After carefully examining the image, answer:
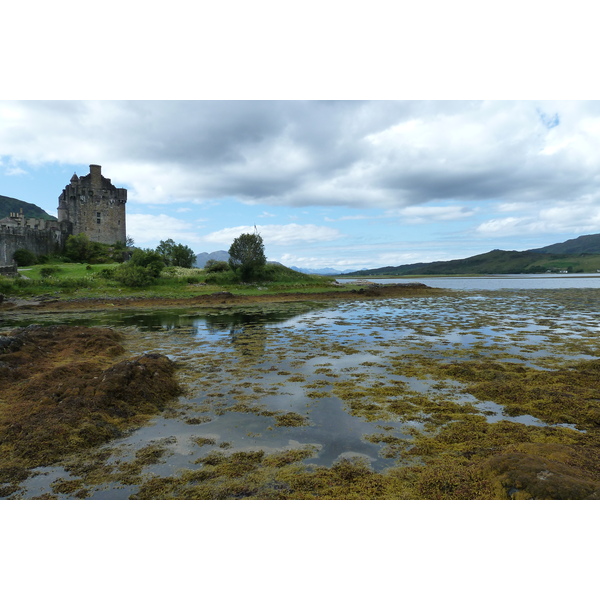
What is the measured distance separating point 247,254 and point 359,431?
186 feet

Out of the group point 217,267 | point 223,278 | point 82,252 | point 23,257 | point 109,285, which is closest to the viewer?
point 109,285

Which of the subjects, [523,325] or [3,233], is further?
[3,233]

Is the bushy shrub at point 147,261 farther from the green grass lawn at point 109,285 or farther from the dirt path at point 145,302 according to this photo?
the dirt path at point 145,302

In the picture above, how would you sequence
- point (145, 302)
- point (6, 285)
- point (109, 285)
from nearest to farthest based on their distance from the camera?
1. point (6, 285)
2. point (145, 302)
3. point (109, 285)

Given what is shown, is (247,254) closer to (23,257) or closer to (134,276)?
(134,276)

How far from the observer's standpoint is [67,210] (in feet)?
265

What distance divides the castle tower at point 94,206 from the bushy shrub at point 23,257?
22602 millimetres

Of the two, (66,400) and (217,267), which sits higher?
(217,267)

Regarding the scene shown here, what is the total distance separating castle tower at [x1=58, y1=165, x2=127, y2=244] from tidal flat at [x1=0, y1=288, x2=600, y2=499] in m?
78.4

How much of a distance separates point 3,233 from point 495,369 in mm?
70058

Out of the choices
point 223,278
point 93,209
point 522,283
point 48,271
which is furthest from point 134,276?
point 522,283

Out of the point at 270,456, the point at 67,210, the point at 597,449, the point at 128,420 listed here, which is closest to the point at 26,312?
the point at 128,420

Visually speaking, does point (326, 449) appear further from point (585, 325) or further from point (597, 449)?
point (585, 325)

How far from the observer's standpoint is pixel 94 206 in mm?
81000
